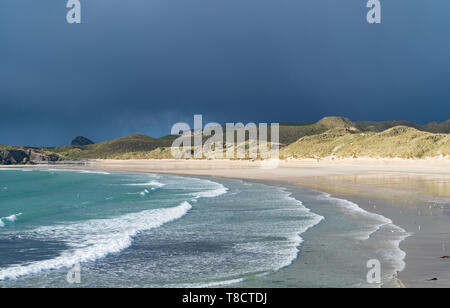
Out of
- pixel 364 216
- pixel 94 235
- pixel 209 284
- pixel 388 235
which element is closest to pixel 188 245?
pixel 209 284

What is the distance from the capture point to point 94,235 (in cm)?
1370

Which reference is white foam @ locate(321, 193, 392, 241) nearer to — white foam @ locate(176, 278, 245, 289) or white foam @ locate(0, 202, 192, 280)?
white foam @ locate(176, 278, 245, 289)

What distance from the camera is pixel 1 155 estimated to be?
5664 inches

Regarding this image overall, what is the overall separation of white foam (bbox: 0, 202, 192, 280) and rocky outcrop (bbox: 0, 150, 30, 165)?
145 meters

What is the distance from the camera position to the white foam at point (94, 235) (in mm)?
9492

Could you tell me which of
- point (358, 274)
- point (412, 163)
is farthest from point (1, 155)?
point (358, 274)

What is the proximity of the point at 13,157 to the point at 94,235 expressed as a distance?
151849 millimetres

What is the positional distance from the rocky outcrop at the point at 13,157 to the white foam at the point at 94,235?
477 ft

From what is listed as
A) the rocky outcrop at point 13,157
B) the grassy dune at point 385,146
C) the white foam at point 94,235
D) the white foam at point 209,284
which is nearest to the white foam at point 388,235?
the white foam at point 209,284

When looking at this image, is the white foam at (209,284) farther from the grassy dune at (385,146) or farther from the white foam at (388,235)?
the grassy dune at (385,146)

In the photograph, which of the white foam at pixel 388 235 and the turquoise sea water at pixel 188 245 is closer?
the turquoise sea water at pixel 188 245

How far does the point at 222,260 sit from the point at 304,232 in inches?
173

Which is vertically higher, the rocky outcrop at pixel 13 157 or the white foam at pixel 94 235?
the rocky outcrop at pixel 13 157

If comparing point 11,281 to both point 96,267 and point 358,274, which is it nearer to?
point 96,267
